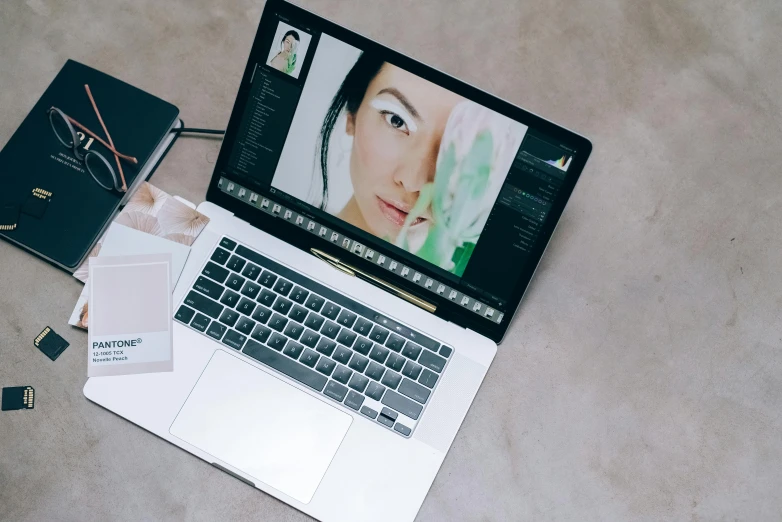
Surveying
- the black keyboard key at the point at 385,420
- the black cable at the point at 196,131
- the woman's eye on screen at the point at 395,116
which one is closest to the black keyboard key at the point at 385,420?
the black keyboard key at the point at 385,420

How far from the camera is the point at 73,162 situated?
983mm

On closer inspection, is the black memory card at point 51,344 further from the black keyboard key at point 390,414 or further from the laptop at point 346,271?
the black keyboard key at point 390,414

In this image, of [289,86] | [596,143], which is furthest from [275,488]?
[596,143]

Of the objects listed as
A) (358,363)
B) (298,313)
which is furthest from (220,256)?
(358,363)

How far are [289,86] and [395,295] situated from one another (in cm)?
30

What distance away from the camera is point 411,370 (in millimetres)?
907

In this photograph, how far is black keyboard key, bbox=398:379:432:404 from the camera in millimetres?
900

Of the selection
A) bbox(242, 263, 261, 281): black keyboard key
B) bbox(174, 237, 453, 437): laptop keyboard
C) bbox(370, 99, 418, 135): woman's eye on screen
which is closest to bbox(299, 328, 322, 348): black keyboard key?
bbox(174, 237, 453, 437): laptop keyboard

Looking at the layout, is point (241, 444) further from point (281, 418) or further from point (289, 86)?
point (289, 86)

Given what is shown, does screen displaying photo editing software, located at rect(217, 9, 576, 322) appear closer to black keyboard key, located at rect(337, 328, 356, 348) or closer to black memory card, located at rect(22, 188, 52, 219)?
black keyboard key, located at rect(337, 328, 356, 348)

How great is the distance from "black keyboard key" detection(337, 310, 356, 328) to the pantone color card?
220 mm

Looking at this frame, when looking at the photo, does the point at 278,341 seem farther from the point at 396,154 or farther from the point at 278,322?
the point at 396,154

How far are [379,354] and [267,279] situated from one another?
176 millimetres

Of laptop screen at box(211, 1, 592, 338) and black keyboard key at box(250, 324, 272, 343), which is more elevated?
laptop screen at box(211, 1, 592, 338)
